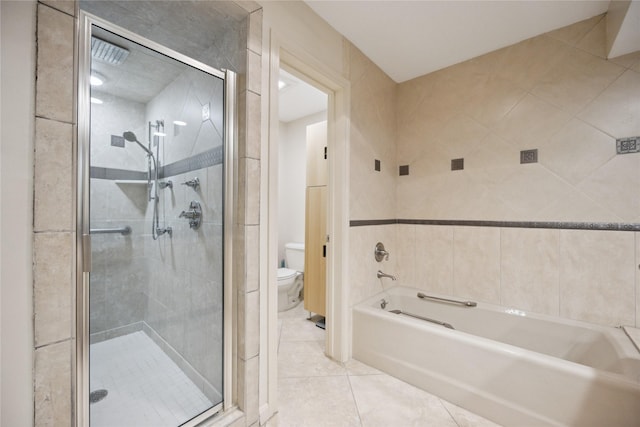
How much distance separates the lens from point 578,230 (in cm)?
167

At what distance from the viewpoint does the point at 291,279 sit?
289 centimetres

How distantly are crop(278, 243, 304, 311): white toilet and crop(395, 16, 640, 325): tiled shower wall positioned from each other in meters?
1.26

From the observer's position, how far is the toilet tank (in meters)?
3.28

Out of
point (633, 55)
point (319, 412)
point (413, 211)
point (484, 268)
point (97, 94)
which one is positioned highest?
point (633, 55)

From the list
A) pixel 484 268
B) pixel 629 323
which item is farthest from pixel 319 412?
pixel 629 323

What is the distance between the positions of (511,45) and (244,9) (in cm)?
195

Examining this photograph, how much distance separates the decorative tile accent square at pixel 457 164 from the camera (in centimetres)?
215

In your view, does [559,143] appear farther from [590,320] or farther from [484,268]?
[590,320]

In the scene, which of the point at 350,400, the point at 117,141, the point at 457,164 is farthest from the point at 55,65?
the point at 457,164

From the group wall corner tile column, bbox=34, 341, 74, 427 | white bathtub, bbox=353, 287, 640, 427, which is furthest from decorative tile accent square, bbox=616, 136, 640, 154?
wall corner tile column, bbox=34, 341, 74, 427

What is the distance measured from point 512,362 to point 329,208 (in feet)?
4.54

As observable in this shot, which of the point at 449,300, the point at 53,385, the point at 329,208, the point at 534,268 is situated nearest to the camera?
the point at 53,385

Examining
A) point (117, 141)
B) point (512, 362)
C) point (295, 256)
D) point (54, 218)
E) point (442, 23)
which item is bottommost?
Result: point (512, 362)

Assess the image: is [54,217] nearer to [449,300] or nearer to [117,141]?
[117,141]
